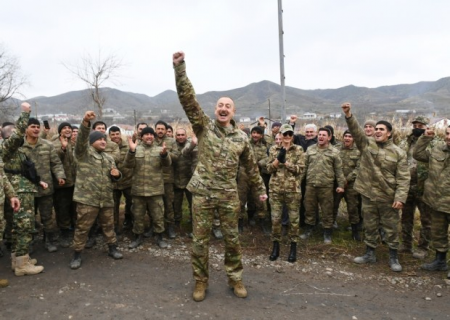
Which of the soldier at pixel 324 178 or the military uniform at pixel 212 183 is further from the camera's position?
the soldier at pixel 324 178

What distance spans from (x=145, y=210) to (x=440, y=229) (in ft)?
15.6

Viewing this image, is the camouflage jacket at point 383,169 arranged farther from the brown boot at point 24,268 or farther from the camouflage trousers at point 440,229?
the brown boot at point 24,268

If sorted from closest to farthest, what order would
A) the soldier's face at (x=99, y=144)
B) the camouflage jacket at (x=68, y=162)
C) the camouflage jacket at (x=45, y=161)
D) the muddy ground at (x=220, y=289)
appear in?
1. the muddy ground at (x=220, y=289)
2. the soldier's face at (x=99, y=144)
3. the camouflage jacket at (x=45, y=161)
4. the camouflage jacket at (x=68, y=162)

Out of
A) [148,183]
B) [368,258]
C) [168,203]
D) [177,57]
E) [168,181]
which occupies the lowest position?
[368,258]

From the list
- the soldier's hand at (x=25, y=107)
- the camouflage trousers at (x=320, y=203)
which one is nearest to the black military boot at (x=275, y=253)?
A: the camouflage trousers at (x=320, y=203)

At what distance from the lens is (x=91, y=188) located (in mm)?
4688

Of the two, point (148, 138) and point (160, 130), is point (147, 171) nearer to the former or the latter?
point (148, 138)

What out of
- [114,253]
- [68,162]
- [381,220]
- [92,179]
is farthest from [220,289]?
[68,162]

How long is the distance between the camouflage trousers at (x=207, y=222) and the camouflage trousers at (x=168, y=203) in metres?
2.33

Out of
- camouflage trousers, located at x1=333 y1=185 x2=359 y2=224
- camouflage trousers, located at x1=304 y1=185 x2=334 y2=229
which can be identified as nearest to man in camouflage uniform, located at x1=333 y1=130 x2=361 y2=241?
camouflage trousers, located at x1=333 y1=185 x2=359 y2=224

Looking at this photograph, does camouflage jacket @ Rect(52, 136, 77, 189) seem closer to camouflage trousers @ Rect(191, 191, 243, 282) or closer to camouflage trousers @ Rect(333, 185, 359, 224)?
camouflage trousers @ Rect(191, 191, 243, 282)

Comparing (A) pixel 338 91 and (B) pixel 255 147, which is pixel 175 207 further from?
(A) pixel 338 91

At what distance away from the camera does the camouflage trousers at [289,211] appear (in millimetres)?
4922

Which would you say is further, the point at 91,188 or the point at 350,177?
the point at 350,177
